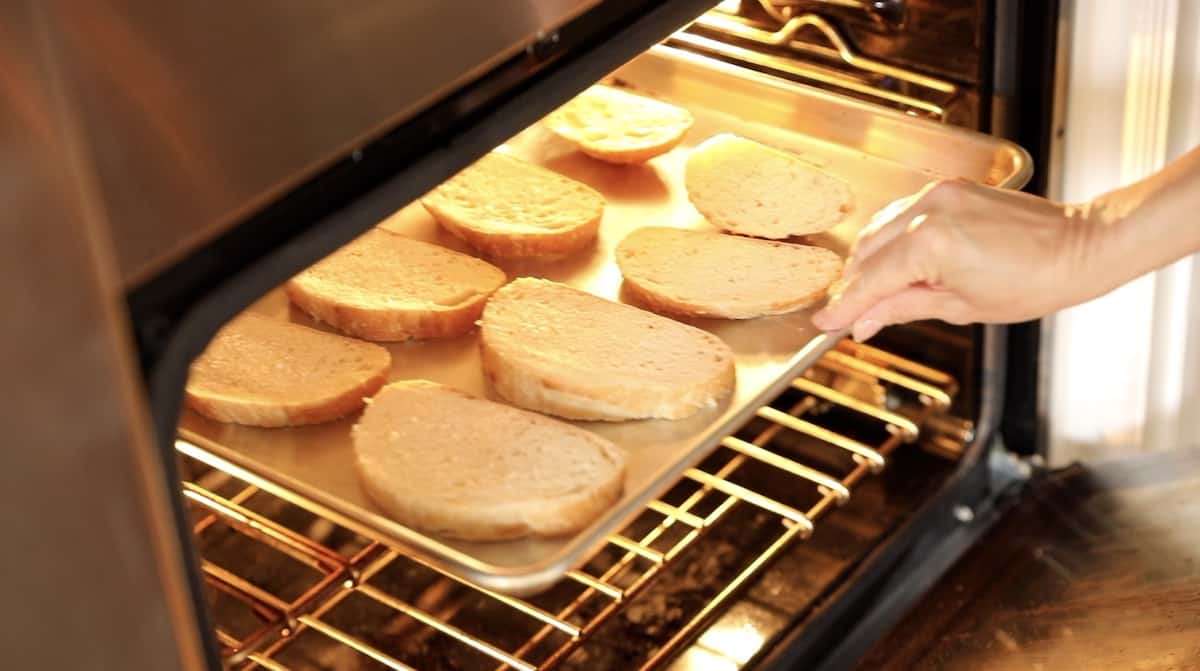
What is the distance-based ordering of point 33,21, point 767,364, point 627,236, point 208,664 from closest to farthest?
1. point 33,21
2. point 208,664
3. point 767,364
4. point 627,236

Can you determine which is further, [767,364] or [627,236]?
[627,236]

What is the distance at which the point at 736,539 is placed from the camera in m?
1.67

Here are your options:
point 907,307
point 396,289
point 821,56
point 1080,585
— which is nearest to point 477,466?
point 396,289

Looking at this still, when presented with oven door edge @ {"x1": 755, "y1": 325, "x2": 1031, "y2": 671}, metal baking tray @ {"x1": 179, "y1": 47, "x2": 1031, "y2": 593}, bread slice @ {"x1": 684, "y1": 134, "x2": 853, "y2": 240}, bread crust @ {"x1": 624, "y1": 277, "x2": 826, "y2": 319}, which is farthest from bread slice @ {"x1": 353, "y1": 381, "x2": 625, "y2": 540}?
oven door edge @ {"x1": 755, "y1": 325, "x2": 1031, "y2": 671}

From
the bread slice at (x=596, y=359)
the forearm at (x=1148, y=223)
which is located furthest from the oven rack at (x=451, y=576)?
the forearm at (x=1148, y=223)

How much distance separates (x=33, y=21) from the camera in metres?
0.64

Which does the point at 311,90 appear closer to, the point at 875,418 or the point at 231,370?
the point at 231,370

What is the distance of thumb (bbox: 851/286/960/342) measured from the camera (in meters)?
1.25

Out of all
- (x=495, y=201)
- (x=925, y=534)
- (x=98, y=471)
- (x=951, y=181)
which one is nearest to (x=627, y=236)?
(x=495, y=201)

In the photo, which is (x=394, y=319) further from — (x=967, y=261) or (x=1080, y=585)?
(x=1080, y=585)

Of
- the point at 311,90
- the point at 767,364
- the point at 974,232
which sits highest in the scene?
the point at 311,90

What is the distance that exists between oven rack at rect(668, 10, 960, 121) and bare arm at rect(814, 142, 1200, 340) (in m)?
0.32

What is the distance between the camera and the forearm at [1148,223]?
Result: 4.05ft

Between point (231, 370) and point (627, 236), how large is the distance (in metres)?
0.38
